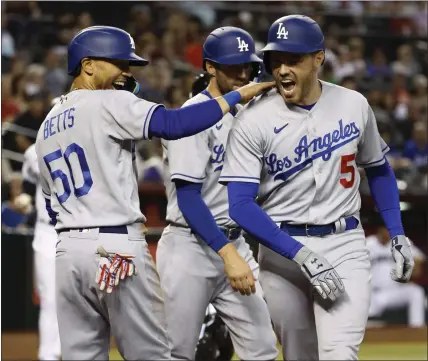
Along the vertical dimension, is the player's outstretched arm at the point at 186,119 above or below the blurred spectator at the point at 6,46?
below

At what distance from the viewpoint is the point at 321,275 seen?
15.0 ft

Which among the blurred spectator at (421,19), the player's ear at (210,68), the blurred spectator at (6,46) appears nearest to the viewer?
the player's ear at (210,68)

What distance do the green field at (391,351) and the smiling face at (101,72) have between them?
186 inches

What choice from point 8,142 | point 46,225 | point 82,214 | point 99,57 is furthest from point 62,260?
point 8,142

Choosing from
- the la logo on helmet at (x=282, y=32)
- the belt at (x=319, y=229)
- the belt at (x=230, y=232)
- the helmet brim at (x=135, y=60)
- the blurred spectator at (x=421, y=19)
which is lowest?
the belt at (x=230, y=232)

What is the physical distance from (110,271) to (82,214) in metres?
0.33

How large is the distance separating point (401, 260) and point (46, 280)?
3826 mm

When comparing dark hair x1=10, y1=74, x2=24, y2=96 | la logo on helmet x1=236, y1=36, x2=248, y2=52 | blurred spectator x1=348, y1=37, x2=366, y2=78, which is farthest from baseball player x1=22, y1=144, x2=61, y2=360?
blurred spectator x1=348, y1=37, x2=366, y2=78

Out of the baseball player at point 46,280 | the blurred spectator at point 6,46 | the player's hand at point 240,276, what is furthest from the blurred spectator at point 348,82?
the player's hand at point 240,276

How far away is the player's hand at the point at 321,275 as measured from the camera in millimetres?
4562

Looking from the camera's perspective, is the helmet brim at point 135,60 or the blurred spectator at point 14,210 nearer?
the helmet brim at point 135,60

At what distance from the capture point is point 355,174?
16.2ft

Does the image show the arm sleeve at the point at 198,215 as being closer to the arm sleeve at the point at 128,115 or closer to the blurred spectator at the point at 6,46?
the arm sleeve at the point at 128,115

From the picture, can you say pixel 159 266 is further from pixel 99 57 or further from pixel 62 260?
pixel 99 57
